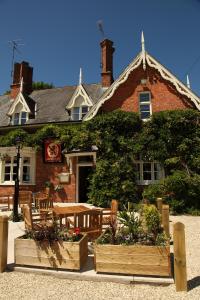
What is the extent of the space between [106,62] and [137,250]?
1887 cm

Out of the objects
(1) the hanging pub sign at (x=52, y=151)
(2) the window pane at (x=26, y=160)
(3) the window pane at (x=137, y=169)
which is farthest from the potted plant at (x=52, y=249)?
(2) the window pane at (x=26, y=160)

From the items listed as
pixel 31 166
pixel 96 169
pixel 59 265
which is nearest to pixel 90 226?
pixel 59 265

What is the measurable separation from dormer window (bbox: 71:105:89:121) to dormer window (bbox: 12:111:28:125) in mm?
3825

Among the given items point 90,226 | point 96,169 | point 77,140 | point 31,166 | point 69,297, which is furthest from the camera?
point 31,166

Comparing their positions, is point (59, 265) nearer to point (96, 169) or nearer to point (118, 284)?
point (118, 284)

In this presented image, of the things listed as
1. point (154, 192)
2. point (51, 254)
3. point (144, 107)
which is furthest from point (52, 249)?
point (144, 107)

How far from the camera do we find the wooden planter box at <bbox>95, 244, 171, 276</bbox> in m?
5.13

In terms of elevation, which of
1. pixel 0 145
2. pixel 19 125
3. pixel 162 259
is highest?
pixel 19 125

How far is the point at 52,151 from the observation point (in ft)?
60.2

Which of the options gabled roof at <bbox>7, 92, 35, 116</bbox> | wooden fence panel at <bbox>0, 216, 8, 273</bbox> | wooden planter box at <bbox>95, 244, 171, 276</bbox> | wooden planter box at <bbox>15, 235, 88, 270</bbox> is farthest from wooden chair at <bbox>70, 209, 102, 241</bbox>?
gabled roof at <bbox>7, 92, 35, 116</bbox>

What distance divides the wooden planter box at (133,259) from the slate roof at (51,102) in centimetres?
1500

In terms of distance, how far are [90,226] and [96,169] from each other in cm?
846

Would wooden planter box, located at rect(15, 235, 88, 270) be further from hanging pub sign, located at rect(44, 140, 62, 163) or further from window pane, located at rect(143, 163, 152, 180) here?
hanging pub sign, located at rect(44, 140, 62, 163)

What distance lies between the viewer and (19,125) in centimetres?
1994
